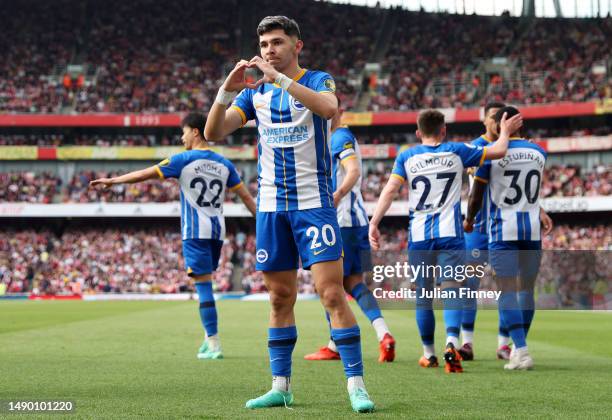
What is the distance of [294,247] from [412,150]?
269 centimetres

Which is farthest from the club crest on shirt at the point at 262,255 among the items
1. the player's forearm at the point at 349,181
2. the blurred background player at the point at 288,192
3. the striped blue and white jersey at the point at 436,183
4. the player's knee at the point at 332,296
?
the striped blue and white jersey at the point at 436,183

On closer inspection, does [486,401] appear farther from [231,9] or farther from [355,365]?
[231,9]

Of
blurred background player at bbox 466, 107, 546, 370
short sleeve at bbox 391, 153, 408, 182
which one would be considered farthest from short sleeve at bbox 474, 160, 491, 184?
short sleeve at bbox 391, 153, 408, 182

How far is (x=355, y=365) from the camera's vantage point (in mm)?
4684

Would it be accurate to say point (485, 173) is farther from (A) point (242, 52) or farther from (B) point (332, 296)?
(A) point (242, 52)

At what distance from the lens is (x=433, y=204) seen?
7.29 metres

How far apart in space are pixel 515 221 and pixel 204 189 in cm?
328

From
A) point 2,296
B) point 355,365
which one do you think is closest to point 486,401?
point 355,365

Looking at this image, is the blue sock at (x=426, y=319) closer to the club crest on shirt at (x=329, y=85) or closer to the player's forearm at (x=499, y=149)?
the player's forearm at (x=499, y=149)

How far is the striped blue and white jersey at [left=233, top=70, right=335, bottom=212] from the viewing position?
4.84 m

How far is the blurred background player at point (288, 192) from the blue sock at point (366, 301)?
321 centimetres

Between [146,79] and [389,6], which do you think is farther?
[389,6]

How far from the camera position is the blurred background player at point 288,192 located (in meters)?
4.71

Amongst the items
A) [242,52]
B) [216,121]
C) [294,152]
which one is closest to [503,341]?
[294,152]
